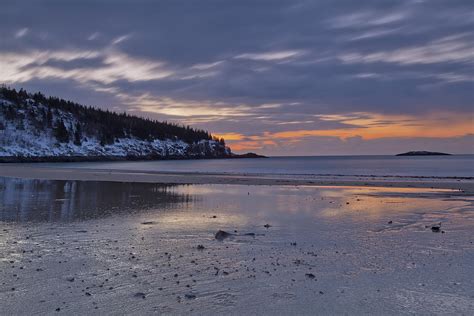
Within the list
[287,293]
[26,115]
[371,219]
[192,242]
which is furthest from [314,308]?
[26,115]

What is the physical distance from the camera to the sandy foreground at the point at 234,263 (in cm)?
767

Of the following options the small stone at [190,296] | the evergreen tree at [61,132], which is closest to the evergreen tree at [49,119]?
the evergreen tree at [61,132]

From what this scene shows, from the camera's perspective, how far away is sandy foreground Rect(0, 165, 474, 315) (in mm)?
7672

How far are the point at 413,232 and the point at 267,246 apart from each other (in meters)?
5.66

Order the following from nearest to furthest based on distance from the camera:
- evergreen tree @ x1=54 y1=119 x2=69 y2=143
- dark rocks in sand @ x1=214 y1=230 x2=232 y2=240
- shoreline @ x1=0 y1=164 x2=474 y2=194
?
dark rocks in sand @ x1=214 y1=230 x2=232 y2=240 < shoreline @ x1=0 y1=164 x2=474 y2=194 < evergreen tree @ x1=54 y1=119 x2=69 y2=143

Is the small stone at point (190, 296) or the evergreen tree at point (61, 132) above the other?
the evergreen tree at point (61, 132)

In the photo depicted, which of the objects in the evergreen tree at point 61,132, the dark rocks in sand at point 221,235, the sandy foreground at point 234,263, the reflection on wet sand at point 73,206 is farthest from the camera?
the evergreen tree at point 61,132

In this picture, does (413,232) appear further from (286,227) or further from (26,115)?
(26,115)

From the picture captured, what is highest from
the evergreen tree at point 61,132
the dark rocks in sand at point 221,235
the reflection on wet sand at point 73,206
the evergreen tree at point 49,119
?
the evergreen tree at point 49,119

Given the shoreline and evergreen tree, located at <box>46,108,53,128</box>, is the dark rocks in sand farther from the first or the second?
evergreen tree, located at <box>46,108,53,128</box>

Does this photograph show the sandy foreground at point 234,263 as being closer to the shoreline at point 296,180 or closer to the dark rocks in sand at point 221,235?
the dark rocks in sand at point 221,235

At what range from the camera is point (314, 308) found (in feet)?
24.6

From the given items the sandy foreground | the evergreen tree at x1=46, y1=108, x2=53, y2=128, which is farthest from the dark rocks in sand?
the evergreen tree at x1=46, y1=108, x2=53, y2=128

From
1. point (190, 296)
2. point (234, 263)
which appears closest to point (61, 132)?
point (234, 263)
